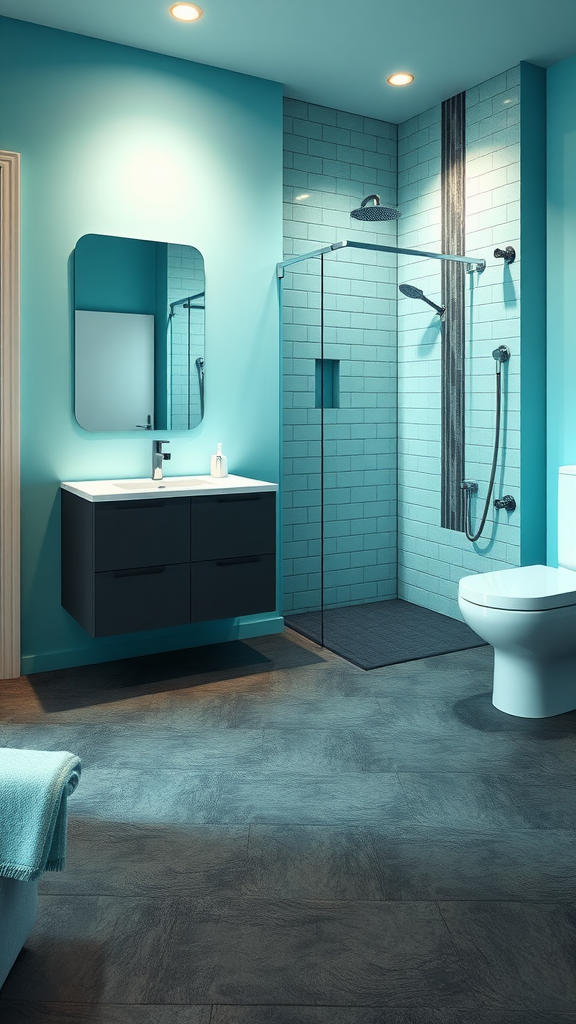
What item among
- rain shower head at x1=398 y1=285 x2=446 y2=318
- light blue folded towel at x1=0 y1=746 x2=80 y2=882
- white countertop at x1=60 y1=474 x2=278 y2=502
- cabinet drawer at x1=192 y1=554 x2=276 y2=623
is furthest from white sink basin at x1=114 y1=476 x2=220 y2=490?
light blue folded towel at x1=0 y1=746 x2=80 y2=882

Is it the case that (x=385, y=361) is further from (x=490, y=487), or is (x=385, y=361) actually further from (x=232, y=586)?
(x=232, y=586)

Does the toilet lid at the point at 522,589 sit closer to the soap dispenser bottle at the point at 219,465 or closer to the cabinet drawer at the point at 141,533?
the cabinet drawer at the point at 141,533

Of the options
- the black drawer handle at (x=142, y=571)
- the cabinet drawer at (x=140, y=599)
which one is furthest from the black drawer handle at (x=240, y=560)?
the black drawer handle at (x=142, y=571)

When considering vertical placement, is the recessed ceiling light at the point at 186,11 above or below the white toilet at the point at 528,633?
above

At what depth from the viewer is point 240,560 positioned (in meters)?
3.50

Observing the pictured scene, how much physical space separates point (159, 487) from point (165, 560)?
0.37 m

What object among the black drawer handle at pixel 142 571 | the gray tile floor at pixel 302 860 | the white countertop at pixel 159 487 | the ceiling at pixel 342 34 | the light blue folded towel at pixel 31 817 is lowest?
the gray tile floor at pixel 302 860

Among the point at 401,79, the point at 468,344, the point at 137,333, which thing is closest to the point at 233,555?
the point at 137,333

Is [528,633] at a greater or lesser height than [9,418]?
lesser

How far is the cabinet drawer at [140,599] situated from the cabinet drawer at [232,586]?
6cm

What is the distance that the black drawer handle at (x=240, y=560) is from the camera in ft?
11.3

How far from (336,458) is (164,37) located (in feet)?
7.36

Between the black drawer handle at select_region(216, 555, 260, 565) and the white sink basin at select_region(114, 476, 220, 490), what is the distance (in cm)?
35

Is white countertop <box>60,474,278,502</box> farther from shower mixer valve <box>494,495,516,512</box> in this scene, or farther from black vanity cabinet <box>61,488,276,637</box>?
shower mixer valve <box>494,495,516,512</box>
